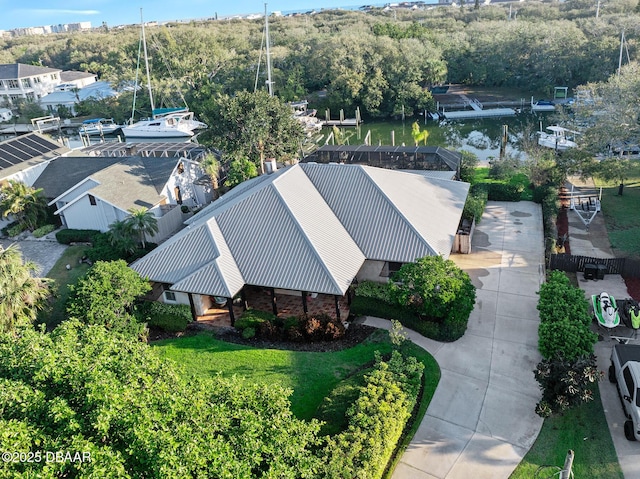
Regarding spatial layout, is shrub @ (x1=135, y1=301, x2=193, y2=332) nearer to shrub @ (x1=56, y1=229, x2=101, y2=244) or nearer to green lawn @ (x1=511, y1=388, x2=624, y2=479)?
shrub @ (x1=56, y1=229, x2=101, y2=244)

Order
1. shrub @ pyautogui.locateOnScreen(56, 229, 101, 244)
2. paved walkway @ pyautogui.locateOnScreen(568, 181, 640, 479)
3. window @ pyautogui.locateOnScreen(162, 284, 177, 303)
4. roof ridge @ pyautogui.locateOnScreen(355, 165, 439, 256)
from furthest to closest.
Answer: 1. shrub @ pyautogui.locateOnScreen(56, 229, 101, 244)
2. window @ pyautogui.locateOnScreen(162, 284, 177, 303)
3. roof ridge @ pyautogui.locateOnScreen(355, 165, 439, 256)
4. paved walkway @ pyautogui.locateOnScreen(568, 181, 640, 479)

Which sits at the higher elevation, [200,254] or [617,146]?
[617,146]

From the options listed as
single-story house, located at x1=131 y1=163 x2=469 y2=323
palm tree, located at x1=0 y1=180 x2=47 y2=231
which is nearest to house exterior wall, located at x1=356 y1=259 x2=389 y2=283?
single-story house, located at x1=131 y1=163 x2=469 y2=323

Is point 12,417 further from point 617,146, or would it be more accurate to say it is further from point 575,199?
point 617,146

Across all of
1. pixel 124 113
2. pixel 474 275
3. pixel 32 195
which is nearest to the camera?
pixel 474 275

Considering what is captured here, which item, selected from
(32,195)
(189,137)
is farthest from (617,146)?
(189,137)

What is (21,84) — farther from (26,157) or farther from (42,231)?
(42,231)

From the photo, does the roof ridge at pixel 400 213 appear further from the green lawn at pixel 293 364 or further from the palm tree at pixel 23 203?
the palm tree at pixel 23 203
